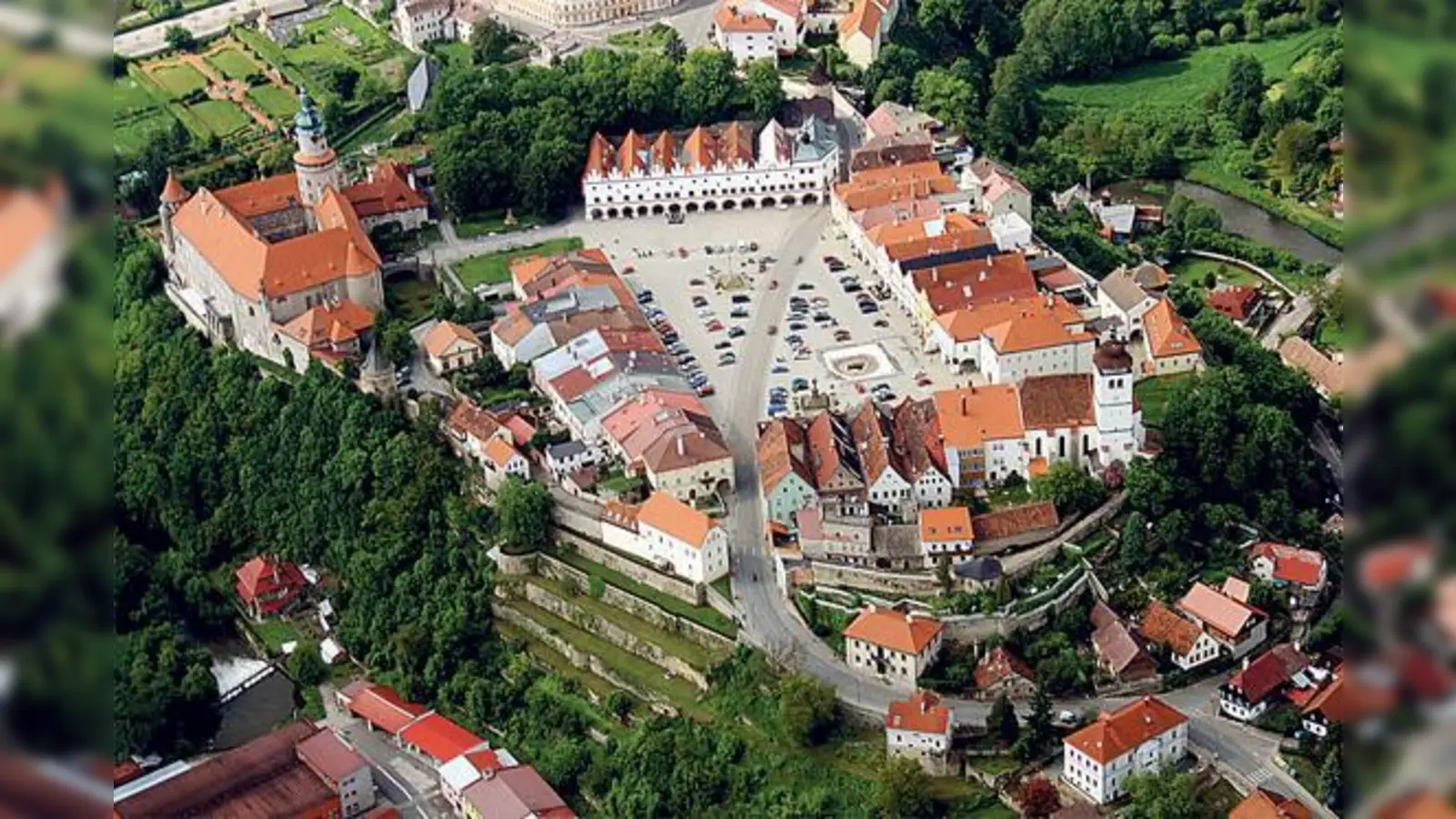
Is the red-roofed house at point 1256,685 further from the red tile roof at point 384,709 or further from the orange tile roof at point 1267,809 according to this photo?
the red tile roof at point 384,709

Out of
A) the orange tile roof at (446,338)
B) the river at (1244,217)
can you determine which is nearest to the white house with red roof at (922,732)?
the orange tile roof at (446,338)

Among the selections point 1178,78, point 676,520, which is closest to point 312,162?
point 676,520

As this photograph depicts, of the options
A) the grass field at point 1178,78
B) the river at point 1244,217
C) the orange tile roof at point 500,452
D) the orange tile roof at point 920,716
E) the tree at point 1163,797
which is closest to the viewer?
the tree at point 1163,797

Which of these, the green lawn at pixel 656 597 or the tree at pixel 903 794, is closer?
the tree at pixel 903 794

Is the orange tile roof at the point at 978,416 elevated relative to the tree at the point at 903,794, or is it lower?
elevated

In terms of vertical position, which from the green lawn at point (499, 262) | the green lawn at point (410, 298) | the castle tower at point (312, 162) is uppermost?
the castle tower at point (312, 162)

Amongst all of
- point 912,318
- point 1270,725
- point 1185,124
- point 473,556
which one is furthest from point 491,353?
point 1185,124
